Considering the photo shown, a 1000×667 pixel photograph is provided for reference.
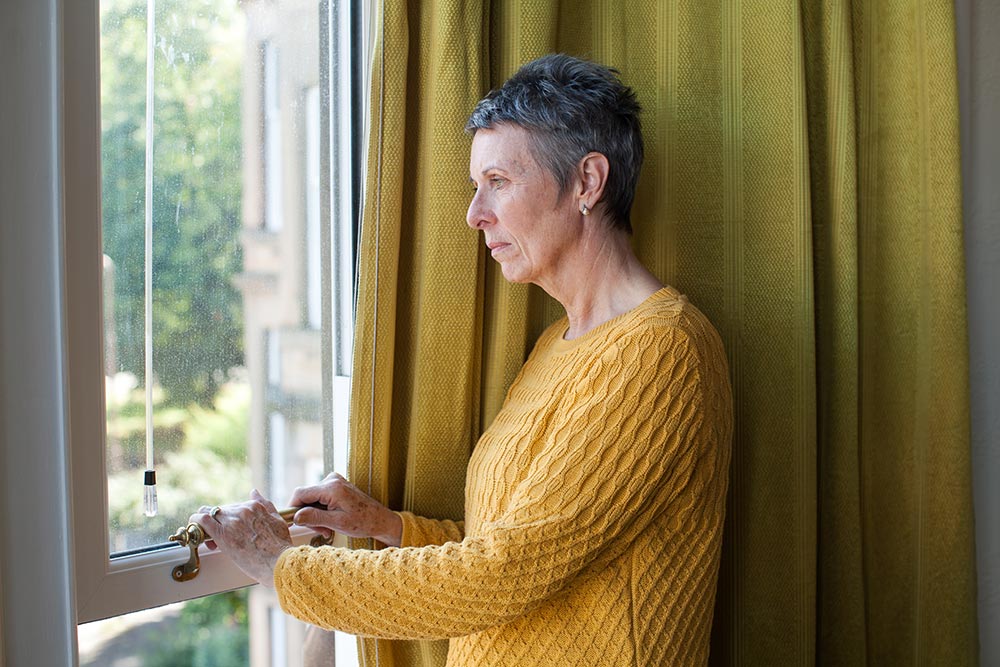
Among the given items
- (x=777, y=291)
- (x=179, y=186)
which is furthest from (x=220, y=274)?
(x=777, y=291)

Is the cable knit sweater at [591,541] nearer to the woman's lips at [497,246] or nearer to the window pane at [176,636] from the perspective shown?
the woman's lips at [497,246]

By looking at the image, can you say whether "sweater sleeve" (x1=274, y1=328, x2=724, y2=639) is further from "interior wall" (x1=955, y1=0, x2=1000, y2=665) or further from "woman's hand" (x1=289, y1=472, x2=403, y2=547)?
"interior wall" (x1=955, y1=0, x2=1000, y2=665)

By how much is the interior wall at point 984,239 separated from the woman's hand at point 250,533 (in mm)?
1181

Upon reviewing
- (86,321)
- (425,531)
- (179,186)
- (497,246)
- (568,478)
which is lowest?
(425,531)

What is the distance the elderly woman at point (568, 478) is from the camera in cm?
105

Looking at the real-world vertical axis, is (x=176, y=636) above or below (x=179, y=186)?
below

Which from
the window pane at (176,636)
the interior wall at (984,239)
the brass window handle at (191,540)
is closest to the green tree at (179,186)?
the brass window handle at (191,540)

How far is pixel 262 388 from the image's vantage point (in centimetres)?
140

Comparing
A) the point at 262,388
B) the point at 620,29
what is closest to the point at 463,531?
the point at 262,388

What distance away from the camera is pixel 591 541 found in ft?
3.43

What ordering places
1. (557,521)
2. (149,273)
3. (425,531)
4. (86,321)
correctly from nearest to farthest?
(557,521) < (86,321) < (149,273) < (425,531)

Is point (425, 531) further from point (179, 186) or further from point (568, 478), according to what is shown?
point (179, 186)

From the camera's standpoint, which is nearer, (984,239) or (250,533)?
(250,533)

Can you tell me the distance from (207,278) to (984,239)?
130 centimetres
